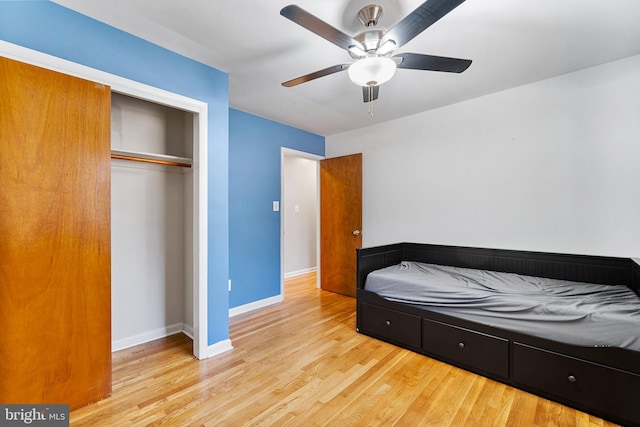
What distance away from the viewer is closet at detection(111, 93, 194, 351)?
241cm

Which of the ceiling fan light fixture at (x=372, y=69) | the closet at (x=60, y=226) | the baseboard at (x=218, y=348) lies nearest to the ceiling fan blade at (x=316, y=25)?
the ceiling fan light fixture at (x=372, y=69)

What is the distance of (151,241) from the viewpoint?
262 cm

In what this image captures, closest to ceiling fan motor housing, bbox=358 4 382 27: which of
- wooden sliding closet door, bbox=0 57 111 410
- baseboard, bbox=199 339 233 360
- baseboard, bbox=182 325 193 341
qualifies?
wooden sliding closet door, bbox=0 57 111 410

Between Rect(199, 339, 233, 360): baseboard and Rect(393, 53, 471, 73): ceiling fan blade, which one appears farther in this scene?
Rect(199, 339, 233, 360): baseboard

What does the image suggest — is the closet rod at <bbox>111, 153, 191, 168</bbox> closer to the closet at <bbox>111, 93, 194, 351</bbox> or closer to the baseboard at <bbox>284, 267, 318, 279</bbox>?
the closet at <bbox>111, 93, 194, 351</bbox>

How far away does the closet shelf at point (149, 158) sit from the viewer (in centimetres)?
218

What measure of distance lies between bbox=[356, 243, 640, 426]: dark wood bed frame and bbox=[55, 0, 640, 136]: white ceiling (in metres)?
1.68

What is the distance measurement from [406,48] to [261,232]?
2.60 m

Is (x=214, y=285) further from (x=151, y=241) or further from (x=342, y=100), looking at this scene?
(x=342, y=100)

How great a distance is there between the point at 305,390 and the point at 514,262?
2.34 m

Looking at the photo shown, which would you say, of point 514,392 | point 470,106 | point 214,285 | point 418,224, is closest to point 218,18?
point 214,285

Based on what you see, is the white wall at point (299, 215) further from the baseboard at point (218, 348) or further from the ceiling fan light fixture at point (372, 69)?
the ceiling fan light fixture at point (372, 69)

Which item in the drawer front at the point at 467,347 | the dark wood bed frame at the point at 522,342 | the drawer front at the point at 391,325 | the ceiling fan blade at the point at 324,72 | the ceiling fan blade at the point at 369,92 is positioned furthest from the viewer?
the drawer front at the point at 391,325

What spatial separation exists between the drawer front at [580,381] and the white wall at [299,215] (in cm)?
389
